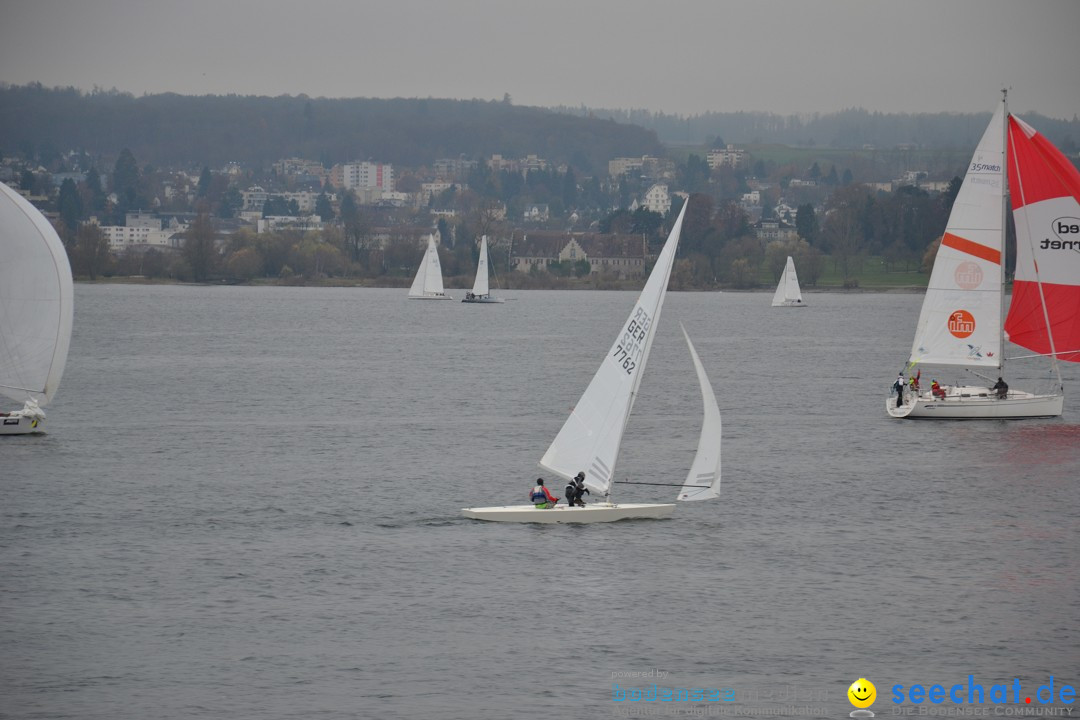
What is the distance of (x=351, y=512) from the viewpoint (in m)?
46.7

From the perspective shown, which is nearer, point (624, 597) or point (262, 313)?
point (624, 597)

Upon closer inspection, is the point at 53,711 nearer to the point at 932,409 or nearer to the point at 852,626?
the point at 852,626

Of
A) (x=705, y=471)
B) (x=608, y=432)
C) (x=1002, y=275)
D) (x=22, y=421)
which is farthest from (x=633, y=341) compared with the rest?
(x=22, y=421)

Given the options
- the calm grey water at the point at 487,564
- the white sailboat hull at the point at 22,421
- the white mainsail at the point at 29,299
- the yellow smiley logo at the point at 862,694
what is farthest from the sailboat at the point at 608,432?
the white sailboat hull at the point at 22,421

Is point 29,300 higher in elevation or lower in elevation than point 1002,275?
lower

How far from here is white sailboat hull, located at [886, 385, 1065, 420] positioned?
65312 millimetres

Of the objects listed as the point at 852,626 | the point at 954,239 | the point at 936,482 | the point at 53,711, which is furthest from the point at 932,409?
the point at 53,711

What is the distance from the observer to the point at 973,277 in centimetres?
6581

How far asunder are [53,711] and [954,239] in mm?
48554

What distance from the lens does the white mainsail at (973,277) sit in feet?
214

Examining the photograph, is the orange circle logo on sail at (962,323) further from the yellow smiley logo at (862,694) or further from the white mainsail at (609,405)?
the yellow smiley logo at (862,694)

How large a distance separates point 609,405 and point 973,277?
3051cm

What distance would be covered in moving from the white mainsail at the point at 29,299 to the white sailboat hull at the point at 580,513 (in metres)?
24.2

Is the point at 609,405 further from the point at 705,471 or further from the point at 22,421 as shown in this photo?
the point at 22,421
